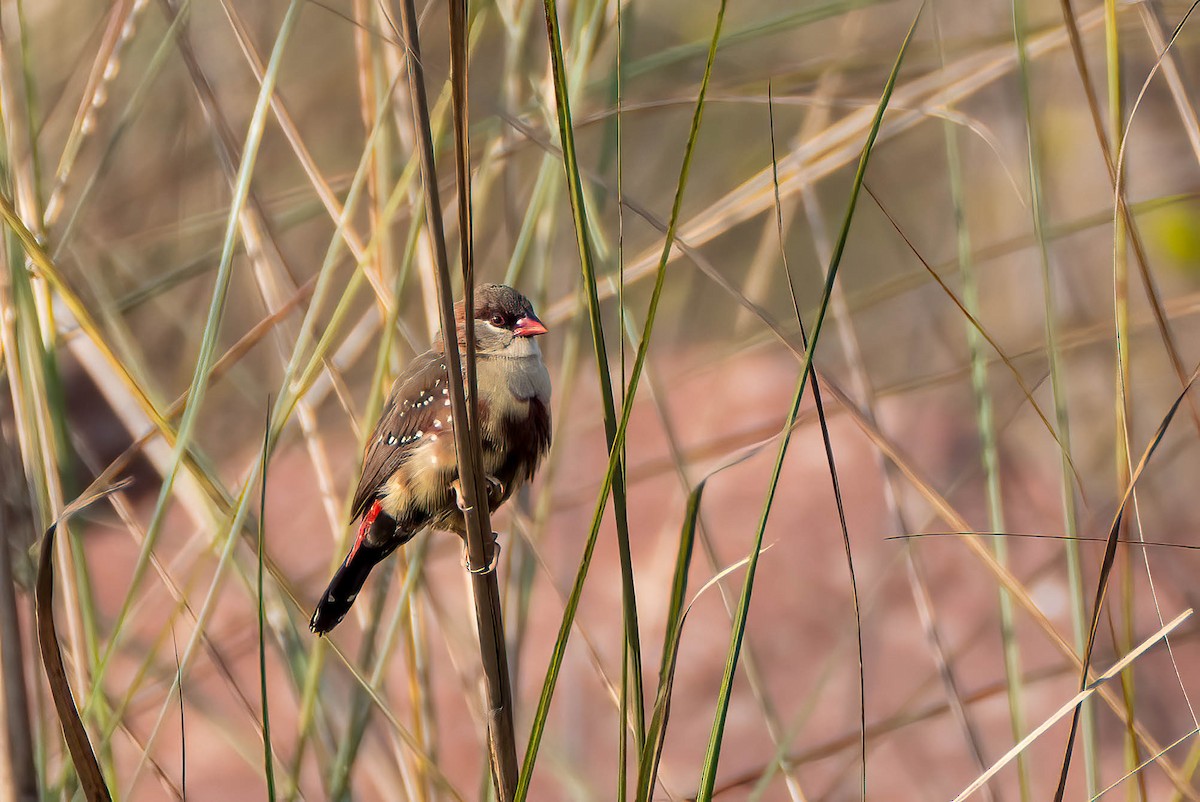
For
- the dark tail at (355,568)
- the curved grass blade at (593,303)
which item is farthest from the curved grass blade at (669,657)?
the dark tail at (355,568)

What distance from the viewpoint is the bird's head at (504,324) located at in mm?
1501

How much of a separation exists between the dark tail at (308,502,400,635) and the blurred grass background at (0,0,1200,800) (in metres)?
0.05

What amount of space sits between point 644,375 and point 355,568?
0.48 meters

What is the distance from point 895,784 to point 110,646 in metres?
2.07

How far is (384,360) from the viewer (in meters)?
1.26

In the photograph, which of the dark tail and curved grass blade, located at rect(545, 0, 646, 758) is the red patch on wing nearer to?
the dark tail

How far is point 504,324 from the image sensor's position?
154 centimetres

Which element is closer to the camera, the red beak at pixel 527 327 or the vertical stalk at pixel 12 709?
the vertical stalk at pixel 12 709

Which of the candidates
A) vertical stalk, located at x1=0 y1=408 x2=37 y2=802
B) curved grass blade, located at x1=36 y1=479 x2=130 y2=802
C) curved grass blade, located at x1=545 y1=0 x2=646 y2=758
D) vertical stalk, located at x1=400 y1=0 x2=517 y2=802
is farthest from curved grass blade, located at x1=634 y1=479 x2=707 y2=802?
vertical stalk, located at x1=0 y1=408 x2=37 y2=802

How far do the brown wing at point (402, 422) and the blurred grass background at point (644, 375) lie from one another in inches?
2.6

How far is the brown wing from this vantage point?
1.46m

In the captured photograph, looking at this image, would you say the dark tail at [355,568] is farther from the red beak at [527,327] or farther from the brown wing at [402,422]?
the red beak at [527,327]

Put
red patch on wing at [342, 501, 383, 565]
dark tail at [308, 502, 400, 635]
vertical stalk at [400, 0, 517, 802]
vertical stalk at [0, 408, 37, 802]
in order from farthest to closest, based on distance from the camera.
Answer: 1. red patch on wing at [342, 501, 383, 565]
2. dark tail at [308, 502, 400, 635]
3. vertical stalk at [0, 408, 37, 802]
4. vertical stalk at [400, 0, 517, 802]

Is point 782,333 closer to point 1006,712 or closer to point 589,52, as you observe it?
point 589,52
